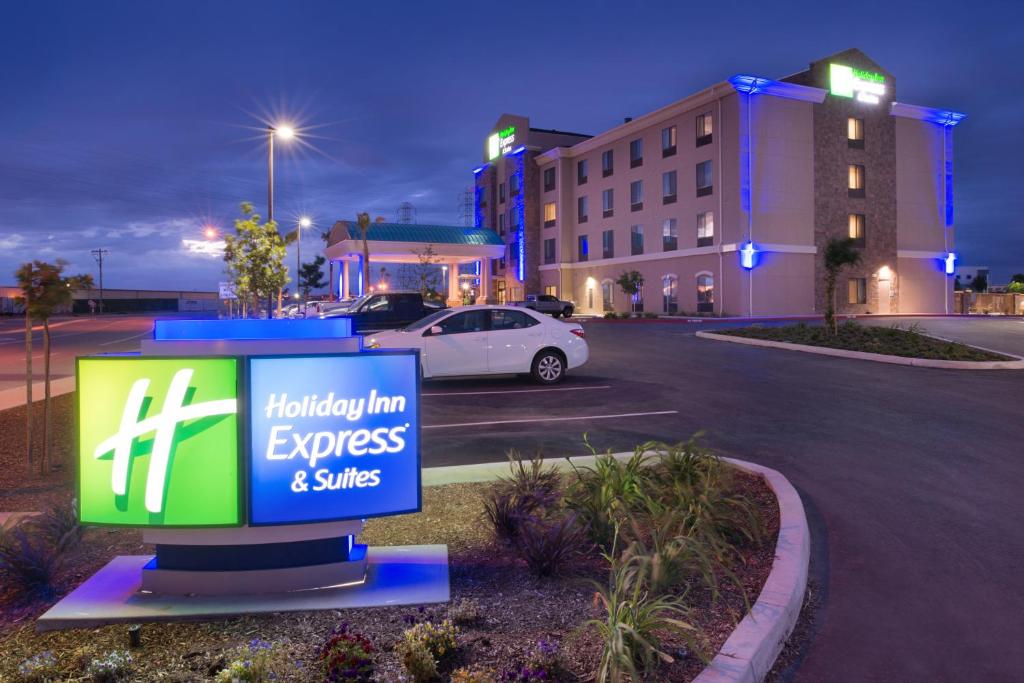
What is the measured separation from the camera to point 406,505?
164 inches

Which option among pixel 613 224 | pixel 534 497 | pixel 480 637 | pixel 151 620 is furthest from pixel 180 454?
pixel 613 224

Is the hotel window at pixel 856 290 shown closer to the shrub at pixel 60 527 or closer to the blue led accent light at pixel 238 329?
the blue led accent light at pixel 238 329

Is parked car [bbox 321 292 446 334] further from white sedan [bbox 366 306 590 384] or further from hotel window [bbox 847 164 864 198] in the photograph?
hotel window [bbox 847 164 864 198]

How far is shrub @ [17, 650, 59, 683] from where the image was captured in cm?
318

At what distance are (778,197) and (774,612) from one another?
41.9 metres

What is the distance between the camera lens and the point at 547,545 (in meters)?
4.43

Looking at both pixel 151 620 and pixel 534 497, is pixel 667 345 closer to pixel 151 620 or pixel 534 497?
pixel 534 497

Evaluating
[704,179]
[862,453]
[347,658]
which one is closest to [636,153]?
[704,179]

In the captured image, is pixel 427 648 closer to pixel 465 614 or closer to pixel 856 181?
pixel 465 614

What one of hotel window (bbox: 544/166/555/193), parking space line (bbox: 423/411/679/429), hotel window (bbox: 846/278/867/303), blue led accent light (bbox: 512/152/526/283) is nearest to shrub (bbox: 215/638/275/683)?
parking space line (bbox: 423/411/679/429)

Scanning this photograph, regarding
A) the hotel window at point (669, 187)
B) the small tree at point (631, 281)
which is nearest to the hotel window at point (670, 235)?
the hotel window at point (669, 187)

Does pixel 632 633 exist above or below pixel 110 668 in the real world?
above

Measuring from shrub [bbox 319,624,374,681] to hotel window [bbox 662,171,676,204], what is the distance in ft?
151

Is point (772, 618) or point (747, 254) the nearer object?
point (772, 618)
